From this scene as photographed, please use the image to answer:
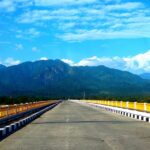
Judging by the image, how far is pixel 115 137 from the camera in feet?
58.9

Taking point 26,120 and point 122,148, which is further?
point 26,120

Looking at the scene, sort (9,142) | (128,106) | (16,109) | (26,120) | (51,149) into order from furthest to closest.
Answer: (128,106), (16,109), (26,120), (9,142), (51,149)

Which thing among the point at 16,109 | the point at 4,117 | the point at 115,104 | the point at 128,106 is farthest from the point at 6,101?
the point at 4,117

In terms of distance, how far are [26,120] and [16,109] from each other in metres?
4.11

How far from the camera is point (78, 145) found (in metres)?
15.2

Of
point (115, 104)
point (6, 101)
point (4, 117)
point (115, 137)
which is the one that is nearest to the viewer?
point (115, 137)

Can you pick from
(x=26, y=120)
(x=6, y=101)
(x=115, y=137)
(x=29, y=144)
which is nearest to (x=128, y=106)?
(x=26, y=120)

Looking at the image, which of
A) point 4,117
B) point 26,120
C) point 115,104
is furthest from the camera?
point 115,104

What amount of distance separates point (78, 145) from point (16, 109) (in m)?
18.3

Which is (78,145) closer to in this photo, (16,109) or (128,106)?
(16,109)

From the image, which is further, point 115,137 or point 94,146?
point 115,137

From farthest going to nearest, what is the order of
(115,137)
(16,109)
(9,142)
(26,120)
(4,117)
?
(16,109) < (26,120) < (4,117) < (115,137) < (9,142)

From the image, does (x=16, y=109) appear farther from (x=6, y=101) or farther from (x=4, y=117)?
(x=6, y=101)

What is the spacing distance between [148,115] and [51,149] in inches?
687
